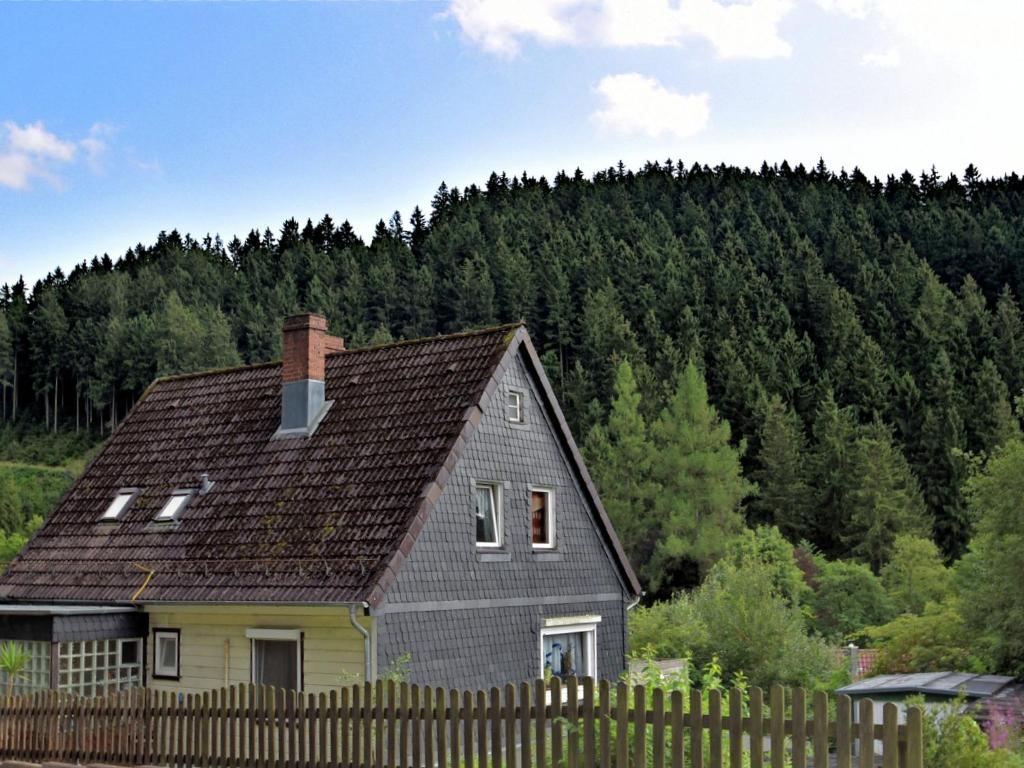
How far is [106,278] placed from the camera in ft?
482

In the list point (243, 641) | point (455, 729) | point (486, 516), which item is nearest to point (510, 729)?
point (455, 729)

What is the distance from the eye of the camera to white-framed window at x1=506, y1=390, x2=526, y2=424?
866 inches

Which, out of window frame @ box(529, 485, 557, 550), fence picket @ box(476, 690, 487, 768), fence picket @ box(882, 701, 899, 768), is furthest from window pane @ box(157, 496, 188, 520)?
fence picket @ box(882, 701, 899, 768)

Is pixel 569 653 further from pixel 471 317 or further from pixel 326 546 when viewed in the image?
pixel 471 317

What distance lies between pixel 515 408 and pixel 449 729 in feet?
35.4

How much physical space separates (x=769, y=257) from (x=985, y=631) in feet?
364

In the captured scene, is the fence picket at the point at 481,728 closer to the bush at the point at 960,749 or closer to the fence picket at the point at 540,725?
the fence picket at the point at 540,725

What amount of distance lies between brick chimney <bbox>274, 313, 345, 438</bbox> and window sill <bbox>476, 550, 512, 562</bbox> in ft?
14.4

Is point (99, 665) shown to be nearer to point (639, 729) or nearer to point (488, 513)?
point (488, 513)

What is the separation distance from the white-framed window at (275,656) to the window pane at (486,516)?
3715mm

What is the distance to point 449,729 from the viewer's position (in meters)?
11.9

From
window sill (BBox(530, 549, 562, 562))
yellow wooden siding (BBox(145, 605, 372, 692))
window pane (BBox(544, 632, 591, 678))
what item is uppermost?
window sill (BBox(530, 549, 562, 562))

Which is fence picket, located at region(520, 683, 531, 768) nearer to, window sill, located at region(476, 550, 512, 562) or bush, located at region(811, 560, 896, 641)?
window sill, located at region(476, 550, 512, 562)

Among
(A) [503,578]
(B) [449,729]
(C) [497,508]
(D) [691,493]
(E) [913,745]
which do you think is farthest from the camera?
(D) [691,493]
